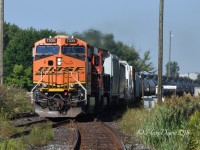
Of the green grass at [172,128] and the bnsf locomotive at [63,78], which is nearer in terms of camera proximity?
the green grass at [172,128]

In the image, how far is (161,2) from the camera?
1134 inches

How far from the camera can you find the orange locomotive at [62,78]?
2311 cm

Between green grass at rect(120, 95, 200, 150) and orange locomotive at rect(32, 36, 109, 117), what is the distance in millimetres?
3907

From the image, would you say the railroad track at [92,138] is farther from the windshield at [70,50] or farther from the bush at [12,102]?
the bush at [12,102]

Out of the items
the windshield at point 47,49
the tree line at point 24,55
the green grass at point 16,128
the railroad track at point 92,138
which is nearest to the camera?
the green grass at point 16,128

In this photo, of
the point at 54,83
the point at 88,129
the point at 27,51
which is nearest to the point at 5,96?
the point at 54,83

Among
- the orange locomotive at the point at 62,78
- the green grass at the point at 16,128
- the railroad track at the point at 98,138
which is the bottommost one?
the railroad track at the point at 98,138

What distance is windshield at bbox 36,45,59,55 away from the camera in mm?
23953

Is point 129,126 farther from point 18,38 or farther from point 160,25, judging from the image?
point 18,38

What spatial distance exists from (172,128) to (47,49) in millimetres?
9322

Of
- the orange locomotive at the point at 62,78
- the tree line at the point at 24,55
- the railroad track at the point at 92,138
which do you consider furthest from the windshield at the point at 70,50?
the tree line at the point at 24,55

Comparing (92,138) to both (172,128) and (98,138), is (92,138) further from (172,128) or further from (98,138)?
(172,128)

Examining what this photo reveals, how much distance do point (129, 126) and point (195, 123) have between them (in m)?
7.13

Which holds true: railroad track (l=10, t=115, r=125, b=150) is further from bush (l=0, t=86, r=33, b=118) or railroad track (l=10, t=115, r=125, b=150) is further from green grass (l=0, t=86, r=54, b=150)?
bush (l=0, t=86, r=33, b=118)
